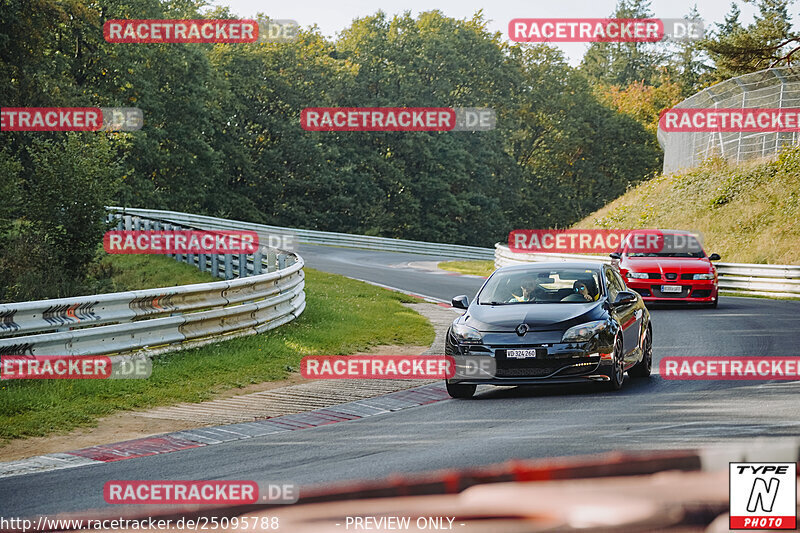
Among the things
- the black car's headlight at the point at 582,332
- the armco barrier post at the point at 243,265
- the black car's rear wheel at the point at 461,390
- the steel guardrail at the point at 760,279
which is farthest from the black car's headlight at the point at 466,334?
the steel guardrail at the point at 760,279

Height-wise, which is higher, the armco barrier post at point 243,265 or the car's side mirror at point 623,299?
the car's side mirror at point 623,299

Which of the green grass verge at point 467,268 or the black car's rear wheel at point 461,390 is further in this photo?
the green grass verge at point 467,268

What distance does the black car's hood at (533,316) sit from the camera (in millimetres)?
10516

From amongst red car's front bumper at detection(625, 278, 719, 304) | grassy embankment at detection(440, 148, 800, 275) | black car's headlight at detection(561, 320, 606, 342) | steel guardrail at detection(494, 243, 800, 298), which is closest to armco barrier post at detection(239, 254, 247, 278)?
steel guardrail at detection(494, 243, 800, 298)

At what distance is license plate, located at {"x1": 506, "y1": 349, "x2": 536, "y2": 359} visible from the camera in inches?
407

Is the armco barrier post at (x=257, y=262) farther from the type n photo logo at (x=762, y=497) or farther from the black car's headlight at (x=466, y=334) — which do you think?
the type n photo logo at (x=762, y=497)

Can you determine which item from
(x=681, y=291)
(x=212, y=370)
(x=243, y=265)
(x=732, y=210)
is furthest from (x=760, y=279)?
(x=212, y=370)

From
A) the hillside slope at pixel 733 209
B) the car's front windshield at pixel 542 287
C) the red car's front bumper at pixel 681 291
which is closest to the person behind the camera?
the car's front windshield at pixel 542 287

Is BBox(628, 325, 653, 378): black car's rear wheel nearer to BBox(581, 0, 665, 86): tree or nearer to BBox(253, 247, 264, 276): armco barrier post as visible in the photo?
BBox(253, 247, 264, 276): armco barrier post

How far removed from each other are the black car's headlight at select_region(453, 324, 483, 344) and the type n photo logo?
291 inches

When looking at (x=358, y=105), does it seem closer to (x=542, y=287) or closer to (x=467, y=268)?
(x=467, y=268)

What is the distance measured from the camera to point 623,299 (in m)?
11.4

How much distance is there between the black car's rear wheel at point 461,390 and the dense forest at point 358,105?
25.0m

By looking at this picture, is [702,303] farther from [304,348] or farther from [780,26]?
[780,26]
